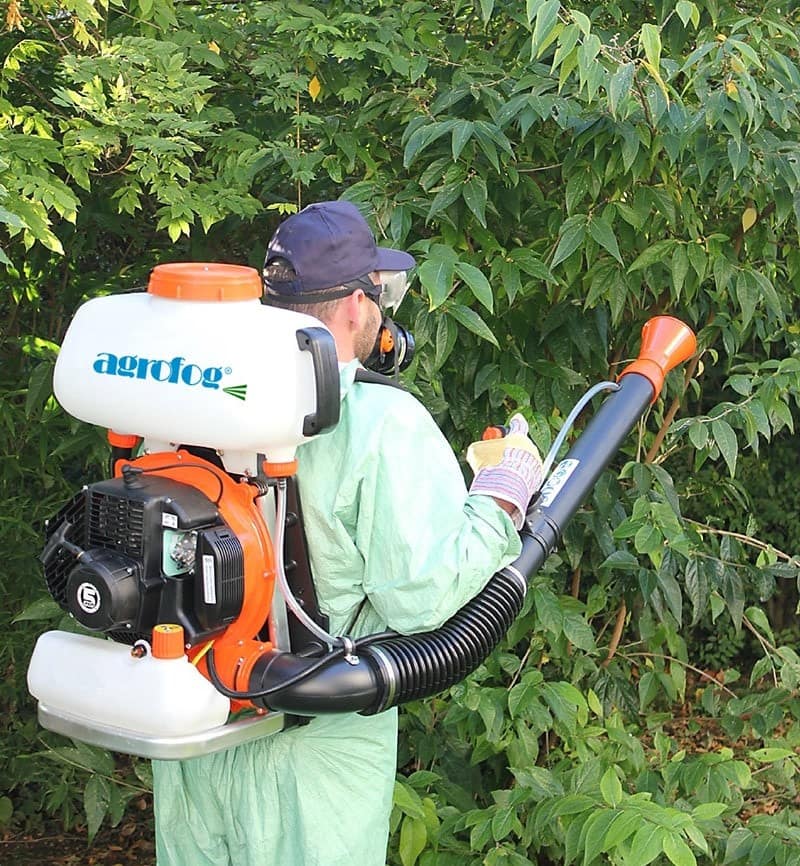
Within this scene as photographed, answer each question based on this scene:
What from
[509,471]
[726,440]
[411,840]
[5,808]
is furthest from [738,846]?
[5,808]

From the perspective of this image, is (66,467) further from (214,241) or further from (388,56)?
(388,56)

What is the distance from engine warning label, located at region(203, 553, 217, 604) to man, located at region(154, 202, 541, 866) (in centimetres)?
24

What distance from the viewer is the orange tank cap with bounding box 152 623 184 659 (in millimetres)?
1574

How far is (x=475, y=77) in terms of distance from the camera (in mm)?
2801

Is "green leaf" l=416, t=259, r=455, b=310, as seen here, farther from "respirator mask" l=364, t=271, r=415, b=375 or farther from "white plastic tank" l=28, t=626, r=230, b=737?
"white plastic tank" l=28, t=626, r=230, b=737

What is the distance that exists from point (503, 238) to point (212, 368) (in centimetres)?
148

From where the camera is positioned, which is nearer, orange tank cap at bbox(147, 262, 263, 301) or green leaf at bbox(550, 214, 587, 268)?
orange tank cap at bbox(147, 262, 263, 301)

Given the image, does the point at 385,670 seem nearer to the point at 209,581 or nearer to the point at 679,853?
the point at 209,581

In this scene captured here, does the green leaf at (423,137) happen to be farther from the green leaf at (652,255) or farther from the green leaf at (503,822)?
the green leaf at (503,822)

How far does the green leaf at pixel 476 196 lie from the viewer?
2.60 metres

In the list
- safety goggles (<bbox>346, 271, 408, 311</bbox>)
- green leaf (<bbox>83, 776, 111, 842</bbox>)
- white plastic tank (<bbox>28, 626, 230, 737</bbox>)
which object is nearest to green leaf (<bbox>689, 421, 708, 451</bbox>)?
safety goggles (<bbox>346, 271, 408, 311</bbox>)

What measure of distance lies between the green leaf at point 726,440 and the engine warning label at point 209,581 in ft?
4.91

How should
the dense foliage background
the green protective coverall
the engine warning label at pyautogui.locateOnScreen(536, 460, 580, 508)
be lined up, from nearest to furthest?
the green protective coverall, the engine warning label at pyautogui.locateOnScreen(536, 460, 580, 508), the dense foliage background

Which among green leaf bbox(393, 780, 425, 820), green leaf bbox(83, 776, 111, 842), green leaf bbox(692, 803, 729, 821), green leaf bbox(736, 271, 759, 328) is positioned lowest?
green leaf bbox(83, 776, 111, 842)
